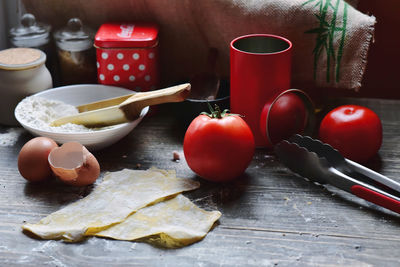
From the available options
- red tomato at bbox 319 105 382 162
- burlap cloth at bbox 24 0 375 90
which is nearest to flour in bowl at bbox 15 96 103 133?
burlap cloth at bbox 24 0 375 90

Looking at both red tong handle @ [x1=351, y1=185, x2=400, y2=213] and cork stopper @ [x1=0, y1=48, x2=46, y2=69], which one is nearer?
red tong handle @ [x1=351, y1=185, x2=400, y2=213]

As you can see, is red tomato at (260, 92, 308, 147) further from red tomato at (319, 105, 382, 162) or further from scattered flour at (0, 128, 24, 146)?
scattered flour at (0, 128, 24, 146)

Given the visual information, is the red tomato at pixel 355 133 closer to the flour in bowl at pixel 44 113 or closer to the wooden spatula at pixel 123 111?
the wooden spatula at pixel 123 111

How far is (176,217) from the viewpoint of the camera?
0.85m

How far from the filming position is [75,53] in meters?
1.20

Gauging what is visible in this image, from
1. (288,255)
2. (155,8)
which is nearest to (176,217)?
(288,255)

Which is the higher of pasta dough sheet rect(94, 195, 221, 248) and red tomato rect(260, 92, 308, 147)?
red tomato rect(260, 92, 308, 147)

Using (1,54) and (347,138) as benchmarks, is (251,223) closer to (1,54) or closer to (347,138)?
(347,138)

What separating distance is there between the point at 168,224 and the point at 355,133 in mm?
392

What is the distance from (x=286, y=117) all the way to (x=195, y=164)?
0.21 m

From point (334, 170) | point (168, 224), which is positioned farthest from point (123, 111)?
point (334, 170)

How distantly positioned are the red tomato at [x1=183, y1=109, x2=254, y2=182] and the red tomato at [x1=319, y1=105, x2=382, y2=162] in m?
0.17

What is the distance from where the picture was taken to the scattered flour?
1.09 m

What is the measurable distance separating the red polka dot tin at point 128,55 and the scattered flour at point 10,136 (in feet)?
0.69
